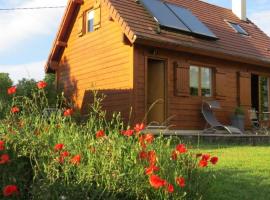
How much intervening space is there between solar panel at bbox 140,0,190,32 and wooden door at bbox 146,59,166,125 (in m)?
1.18

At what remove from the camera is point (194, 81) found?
15055mm

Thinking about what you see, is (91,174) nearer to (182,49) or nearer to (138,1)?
(182,49)

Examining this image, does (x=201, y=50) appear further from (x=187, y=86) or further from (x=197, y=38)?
(x=187, y=86)

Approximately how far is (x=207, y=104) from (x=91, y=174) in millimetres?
10849

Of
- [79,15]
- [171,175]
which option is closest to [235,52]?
[79,15]

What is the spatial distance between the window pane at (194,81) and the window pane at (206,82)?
0.30 metres

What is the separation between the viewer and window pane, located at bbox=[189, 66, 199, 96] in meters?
14.9

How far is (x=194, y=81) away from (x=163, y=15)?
7.67ft

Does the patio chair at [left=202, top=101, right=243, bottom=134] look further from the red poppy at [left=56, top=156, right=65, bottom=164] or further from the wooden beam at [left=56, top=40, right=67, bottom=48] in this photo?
the red poppy at [left=56, top=156, right=65, bottom=164]

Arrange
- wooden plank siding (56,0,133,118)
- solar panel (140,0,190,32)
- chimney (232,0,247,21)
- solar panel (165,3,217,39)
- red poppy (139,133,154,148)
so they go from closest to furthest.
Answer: red poppy (139,133,154,148) < wooden plank siding (56,0,133,118) < solar panel (140,0,190,32) < solar panel (165,3,217,39) < chimney (232,0,247,21)

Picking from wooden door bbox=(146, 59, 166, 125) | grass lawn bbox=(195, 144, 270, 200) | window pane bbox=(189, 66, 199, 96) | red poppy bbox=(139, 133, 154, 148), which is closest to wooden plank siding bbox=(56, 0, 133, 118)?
wooden door bbox=(146, 59, 166, 125)

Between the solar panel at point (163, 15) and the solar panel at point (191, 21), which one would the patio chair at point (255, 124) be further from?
the solar panel at point (163, 15)

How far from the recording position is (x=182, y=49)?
14.1m

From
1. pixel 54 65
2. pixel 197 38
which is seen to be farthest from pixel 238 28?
pixel 54 65
